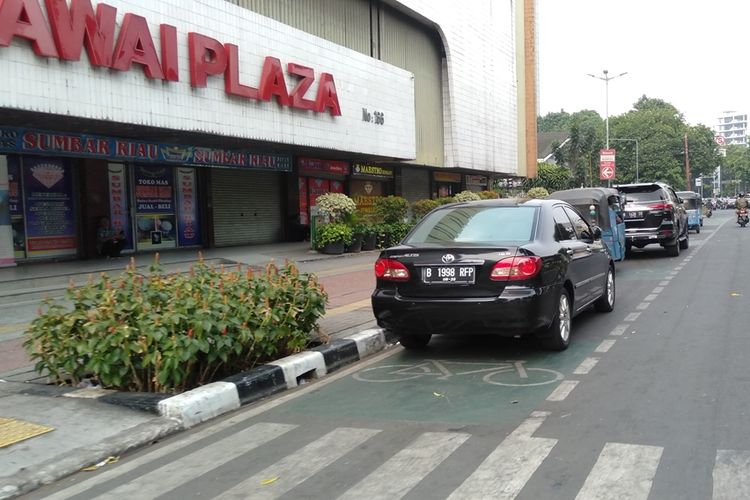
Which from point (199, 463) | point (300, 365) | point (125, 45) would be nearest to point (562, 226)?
point (300, 365)

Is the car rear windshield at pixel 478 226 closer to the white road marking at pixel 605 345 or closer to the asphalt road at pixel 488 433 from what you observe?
the asphalt road at pixel 488 433

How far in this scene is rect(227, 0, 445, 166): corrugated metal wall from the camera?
20.9m

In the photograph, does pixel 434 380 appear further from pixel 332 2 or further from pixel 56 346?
pixel 332 2

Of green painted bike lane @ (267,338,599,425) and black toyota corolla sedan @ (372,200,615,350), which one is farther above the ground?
black toyota corolla sedan @ (372,200,615,350)

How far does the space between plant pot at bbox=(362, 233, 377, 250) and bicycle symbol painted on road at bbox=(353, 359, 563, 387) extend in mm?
13914

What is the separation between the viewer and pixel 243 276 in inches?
265

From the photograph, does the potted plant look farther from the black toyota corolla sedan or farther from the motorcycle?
the motorcycle

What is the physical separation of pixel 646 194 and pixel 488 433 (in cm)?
1409

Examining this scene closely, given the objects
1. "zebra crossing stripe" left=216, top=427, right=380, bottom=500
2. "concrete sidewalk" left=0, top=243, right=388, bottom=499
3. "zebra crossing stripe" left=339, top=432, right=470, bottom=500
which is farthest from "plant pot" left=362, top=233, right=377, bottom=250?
"zebra crossing stripe" left=339, top=432, right=470, bottom=500

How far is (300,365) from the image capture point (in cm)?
633

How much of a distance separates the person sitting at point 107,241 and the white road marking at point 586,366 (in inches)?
519

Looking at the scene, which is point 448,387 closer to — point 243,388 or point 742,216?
point 243,388

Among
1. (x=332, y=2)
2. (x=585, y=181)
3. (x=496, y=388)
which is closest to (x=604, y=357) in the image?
(x=496, y=388)

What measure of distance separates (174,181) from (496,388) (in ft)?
51.3
